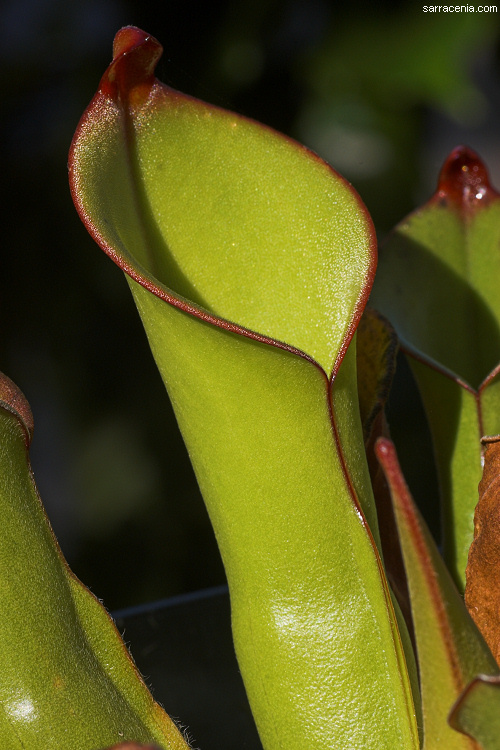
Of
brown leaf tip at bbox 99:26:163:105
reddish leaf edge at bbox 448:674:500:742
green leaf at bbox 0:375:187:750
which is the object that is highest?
brown leaf tip at bbox 99:26:163:105

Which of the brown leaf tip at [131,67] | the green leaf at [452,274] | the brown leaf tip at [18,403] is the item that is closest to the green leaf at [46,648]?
the brown leaf tip at [18,403]

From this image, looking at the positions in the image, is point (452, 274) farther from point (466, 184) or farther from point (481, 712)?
point (481, 712)

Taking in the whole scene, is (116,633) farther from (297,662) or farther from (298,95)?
(298,95)

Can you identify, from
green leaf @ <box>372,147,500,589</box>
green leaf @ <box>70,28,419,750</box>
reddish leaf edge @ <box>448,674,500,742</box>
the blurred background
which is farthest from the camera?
the blurred background

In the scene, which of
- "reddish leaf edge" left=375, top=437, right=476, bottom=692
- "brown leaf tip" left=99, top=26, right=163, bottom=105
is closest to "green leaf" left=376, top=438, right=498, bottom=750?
"reddish leaf edge" left=375, top=437, right=476, bottom=692

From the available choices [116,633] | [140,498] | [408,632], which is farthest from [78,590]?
[140,498]

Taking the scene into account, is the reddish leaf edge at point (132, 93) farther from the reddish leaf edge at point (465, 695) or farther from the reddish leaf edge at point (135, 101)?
the reddish leaf edge at point (465, 695)

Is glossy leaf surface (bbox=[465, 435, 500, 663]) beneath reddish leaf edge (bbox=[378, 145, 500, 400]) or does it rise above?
beneath

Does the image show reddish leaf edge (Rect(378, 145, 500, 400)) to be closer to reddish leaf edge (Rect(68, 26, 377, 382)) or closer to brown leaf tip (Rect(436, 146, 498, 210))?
brown leaf tip (Rect(436, 146, 498, 210))
